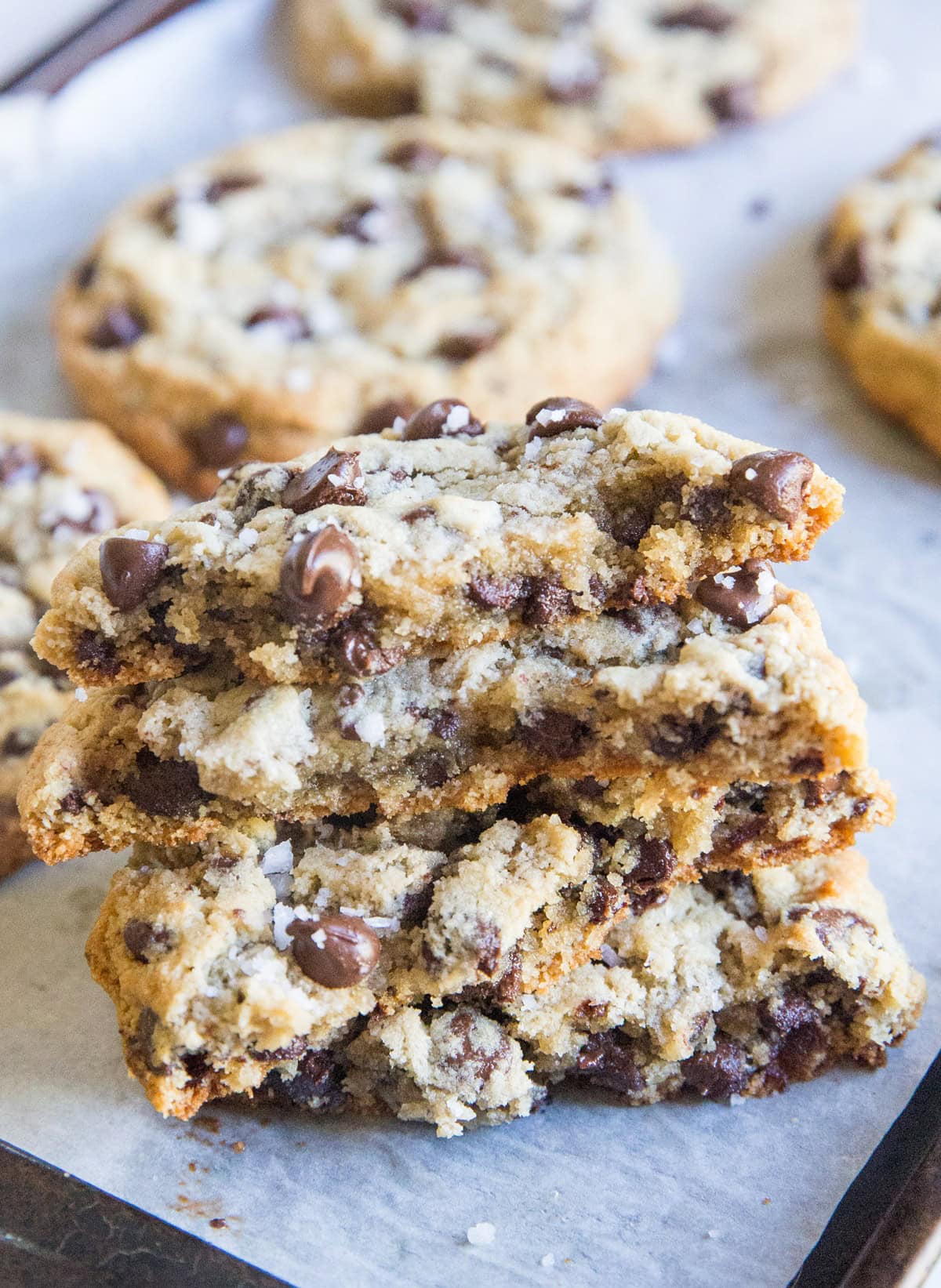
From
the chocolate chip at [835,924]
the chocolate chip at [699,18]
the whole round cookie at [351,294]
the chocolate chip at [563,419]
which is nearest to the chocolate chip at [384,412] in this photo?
the whole round cookie at [351,294]

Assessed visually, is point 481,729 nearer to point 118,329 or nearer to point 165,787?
point 165,787

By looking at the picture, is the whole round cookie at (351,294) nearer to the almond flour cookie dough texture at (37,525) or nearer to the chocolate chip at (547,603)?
the almond flour cookie dough texture at (37,525)

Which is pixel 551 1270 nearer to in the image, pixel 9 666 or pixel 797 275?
pixel 9 666

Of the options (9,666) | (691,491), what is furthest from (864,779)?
(9,666)

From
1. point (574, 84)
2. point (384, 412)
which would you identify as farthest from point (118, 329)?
point (574, 84)

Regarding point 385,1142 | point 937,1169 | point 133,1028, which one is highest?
point 133,1028

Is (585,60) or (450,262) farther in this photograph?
(585,60)

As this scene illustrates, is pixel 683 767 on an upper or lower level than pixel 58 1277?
upper
